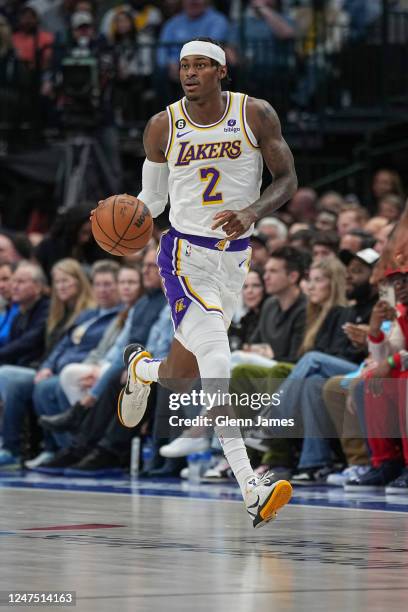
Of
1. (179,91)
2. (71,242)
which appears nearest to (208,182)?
(71,242)

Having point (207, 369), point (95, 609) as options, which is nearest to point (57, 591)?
point (95, 609)

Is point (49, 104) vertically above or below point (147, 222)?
above

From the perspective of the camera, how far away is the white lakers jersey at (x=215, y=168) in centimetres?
883

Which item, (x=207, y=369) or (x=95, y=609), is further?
(x=207, y=369)

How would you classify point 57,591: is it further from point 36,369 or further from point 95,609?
point 36,369

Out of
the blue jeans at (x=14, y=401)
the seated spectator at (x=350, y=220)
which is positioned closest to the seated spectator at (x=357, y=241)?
the seated spectator at (x=350, y=220)

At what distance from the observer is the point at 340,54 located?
17.8m

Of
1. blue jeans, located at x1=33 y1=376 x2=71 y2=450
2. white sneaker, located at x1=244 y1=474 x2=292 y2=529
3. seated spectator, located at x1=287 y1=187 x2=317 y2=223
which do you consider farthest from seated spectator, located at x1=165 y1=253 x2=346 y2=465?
seated spectator, located at x1=287 y1=187 x2=317 y2=223

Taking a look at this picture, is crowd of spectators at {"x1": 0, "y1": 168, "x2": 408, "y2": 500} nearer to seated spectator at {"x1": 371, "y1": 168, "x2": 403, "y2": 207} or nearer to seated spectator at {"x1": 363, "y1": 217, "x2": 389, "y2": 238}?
seated spectator at {"x1": 363, "y1": 217, "x2": 389, "y2": 238}

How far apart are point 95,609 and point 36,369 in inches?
350

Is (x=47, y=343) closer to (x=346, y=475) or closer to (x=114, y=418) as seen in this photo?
(x=114, y=418)

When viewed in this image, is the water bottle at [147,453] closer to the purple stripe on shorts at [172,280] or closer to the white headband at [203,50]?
the purple stripe on shorts at [172,280]

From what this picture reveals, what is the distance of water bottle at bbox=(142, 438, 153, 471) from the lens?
41.1 ft

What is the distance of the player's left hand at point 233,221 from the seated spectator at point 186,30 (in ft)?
31.6
